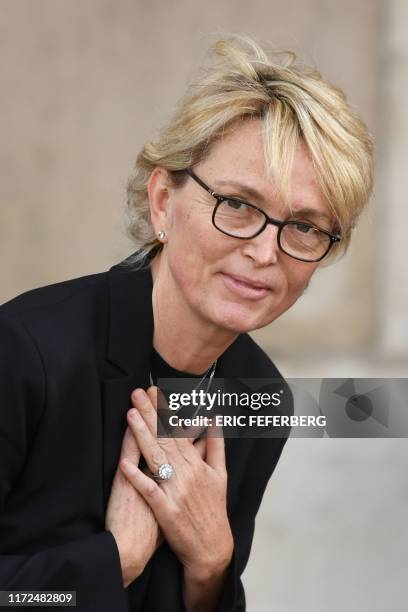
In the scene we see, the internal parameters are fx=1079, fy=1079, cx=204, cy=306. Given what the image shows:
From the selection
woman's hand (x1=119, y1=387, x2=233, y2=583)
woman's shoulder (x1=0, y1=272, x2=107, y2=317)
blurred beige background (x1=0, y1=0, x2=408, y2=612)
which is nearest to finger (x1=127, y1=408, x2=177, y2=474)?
woman's hand (x1=119, y1=387, x2=233, y2=583)

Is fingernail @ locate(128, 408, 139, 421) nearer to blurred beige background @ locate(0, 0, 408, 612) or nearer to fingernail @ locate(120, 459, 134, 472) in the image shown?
fingernail @ locate(120, 459, 134, 472)

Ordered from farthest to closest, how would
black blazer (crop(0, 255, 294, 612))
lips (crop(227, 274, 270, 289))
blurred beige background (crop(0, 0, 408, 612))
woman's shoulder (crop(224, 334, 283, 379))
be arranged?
blurred beige background (crop(0, 0, 408, 612)) < woman's shoulder (crop(224, 334, 283, 379)) < lips (crop(227, 274, 270, 289)) < black blazer (crop(0, 255, 294, 612))

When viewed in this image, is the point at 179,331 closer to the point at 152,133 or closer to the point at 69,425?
the point at 69,425

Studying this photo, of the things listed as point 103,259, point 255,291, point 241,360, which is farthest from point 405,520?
point 255,291

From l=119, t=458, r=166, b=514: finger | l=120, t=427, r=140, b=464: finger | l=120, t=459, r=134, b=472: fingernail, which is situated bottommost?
l=119, t=458, r=166, b=514: finger

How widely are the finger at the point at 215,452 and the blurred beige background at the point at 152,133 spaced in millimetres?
2766

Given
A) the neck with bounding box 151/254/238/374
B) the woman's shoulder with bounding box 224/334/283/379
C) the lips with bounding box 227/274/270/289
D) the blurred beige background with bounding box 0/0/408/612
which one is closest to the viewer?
the lips with bounding box 227/274/270/289

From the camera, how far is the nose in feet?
6.42

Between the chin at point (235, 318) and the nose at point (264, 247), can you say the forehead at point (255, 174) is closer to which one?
the nose at point (264, 247)

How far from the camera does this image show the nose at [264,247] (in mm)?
1956

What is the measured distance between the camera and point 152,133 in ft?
17.1

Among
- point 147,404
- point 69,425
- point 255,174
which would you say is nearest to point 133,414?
point 147,404

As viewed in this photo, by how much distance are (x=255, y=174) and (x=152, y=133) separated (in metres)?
3.35

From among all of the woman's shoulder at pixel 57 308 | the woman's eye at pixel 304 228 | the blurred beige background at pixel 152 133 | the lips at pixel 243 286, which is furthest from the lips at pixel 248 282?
the blurred beige background at pixel 152 133
